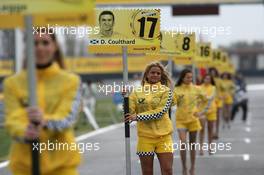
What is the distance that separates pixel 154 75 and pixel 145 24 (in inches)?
50.3

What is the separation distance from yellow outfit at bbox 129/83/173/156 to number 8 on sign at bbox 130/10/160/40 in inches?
46.8

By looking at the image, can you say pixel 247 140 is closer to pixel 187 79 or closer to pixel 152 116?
pixel 187 79

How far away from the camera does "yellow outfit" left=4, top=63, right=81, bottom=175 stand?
260 inches

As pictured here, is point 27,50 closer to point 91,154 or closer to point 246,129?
point 91,154

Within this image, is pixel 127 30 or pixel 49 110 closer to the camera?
pixel 49 110

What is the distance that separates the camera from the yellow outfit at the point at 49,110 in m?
6.60

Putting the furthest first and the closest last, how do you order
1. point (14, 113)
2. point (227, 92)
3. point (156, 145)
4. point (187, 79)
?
point (227, 92) → point (187, 79) → point (156, 145) → point (14, 113)

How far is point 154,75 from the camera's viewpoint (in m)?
11.5

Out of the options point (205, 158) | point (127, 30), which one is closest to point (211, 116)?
point (205, 158)

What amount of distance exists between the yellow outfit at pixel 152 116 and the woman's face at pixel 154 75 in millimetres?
65

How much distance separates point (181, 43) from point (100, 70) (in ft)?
236

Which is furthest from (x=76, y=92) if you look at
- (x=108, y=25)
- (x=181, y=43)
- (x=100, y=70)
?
(x=100, y=70)

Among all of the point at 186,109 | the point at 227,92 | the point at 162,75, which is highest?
the point at 162,75

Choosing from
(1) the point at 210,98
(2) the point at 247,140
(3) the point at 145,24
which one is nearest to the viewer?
(3) the point at 145,24
